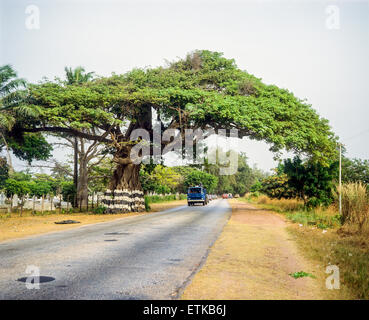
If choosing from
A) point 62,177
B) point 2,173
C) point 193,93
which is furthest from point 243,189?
point 193,93

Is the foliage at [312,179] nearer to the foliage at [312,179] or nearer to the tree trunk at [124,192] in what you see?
the foliage at [312,179]

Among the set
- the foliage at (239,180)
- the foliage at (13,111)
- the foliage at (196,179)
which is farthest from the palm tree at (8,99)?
the foliage at (239,180)

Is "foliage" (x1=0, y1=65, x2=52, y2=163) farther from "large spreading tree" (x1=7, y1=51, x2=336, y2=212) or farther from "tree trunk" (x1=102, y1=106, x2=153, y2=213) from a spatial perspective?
"tree trunk" (x1=102, y1=106, x2=153, y2=213)

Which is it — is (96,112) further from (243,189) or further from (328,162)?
(243,189)

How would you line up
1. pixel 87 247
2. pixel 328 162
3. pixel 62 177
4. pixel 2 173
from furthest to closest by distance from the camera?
pixel 62 177, pixel 2 173, pixel 328 162, pixel 87 247

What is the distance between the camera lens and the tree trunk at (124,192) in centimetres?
2703

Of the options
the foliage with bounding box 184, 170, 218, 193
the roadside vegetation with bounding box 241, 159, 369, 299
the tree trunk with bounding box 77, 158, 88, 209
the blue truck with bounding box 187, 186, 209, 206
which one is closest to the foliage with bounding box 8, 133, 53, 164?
the tree trunk with bounding box 77, 158, 88, 209

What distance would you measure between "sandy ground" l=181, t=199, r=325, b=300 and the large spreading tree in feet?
42.5

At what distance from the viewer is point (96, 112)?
894 inches

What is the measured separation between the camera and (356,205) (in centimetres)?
1203

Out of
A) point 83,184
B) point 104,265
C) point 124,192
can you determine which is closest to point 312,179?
point 124,192

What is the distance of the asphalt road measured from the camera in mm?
5562

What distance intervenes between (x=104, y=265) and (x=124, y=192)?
19947mm
